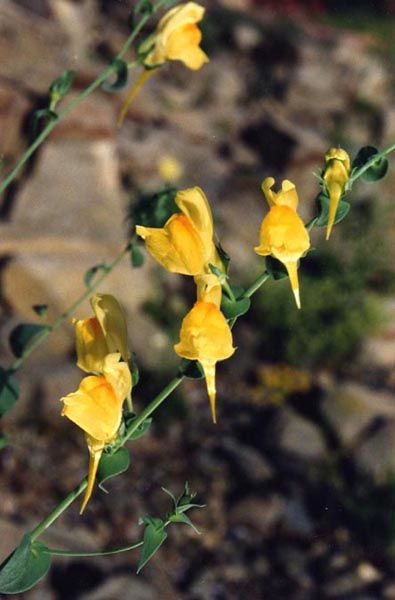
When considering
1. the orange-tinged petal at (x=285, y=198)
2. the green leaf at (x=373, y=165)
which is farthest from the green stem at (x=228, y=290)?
the green leaf at (x=373, y=165)

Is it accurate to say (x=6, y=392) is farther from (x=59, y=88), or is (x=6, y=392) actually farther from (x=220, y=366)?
(x=220, y=366)

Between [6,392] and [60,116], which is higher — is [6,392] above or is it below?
below

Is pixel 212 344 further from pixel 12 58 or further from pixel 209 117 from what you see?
pixel 209 117

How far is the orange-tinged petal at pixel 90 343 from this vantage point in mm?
1184

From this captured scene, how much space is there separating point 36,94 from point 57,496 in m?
2.06

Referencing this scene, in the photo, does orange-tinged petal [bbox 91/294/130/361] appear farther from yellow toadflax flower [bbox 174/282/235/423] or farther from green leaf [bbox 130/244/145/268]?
green leaf [bbox 130/244/145/268]

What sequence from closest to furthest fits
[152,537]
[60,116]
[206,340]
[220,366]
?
Result: [206,340]
[152,537]
[60,116]
[220,366]

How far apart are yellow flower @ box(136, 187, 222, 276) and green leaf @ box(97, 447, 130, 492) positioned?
22 centimetres

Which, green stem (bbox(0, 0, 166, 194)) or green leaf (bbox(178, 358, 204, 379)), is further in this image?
green stem (bbox(0, 0, 166, 194))

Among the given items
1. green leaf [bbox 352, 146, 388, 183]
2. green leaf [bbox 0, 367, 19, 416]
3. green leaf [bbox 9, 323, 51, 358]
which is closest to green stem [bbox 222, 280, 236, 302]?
green leaf [bbox 352, 146, 388, 183]

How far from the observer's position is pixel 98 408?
1061 millimetres

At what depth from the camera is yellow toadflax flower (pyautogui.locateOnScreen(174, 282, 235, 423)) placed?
1020 mm

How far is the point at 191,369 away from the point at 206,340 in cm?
8

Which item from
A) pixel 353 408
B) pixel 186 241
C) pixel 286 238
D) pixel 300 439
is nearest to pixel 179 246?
pixel 186 241
